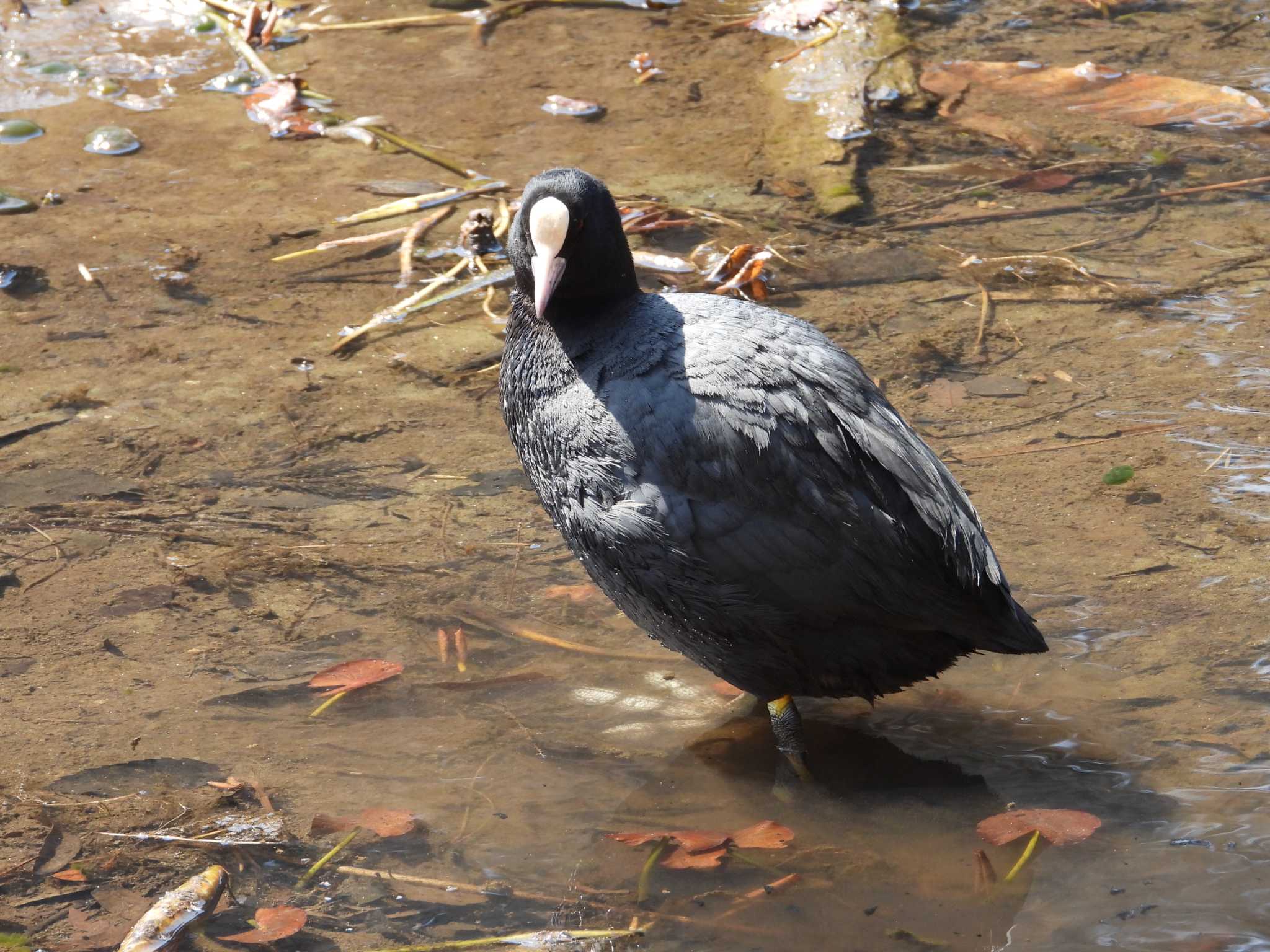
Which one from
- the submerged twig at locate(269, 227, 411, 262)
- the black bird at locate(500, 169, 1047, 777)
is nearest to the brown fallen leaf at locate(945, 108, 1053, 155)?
the submerged twig at locate(269, 227, 411, 262)

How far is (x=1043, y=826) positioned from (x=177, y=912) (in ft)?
5.70

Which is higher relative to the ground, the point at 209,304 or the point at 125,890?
the point at 209,304

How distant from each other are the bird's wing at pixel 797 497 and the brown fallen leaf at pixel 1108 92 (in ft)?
12.6

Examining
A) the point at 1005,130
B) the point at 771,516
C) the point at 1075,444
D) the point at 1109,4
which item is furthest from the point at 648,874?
the point at 1109,4

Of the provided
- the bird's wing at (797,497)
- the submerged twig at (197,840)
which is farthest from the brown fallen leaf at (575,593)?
the submerged twig at (197,840)

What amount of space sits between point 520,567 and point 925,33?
4.56 m

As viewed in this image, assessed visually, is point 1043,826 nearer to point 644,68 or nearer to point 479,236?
point 479,236

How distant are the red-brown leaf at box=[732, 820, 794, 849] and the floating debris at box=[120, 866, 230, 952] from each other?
1055mm

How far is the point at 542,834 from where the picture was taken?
110 inches

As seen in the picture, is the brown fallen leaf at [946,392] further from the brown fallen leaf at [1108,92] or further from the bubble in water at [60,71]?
the bubble in water at [60,71]

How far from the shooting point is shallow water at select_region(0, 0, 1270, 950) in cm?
265

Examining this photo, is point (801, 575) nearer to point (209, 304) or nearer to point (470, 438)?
point (470, 438)

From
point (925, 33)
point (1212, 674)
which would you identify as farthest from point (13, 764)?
point (925, 33)

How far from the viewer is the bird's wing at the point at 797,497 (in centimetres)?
287
